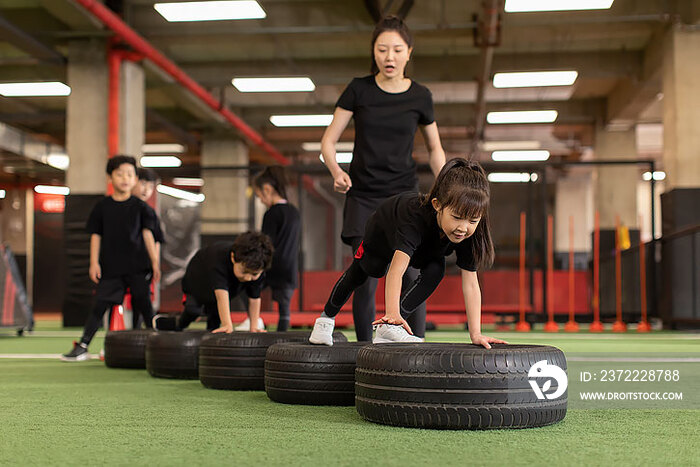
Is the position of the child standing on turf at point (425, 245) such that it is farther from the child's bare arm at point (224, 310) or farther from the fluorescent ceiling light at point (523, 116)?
the fluorescent ceiling light at point (523, 116)

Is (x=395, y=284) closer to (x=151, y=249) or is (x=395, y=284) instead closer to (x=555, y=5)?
(x=151, y=249)

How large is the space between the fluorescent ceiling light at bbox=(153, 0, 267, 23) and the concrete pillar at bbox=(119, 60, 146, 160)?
886mm

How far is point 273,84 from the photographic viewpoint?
41.8 feet

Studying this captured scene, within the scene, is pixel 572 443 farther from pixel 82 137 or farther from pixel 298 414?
pixel 82 137

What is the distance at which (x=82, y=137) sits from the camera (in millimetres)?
10117

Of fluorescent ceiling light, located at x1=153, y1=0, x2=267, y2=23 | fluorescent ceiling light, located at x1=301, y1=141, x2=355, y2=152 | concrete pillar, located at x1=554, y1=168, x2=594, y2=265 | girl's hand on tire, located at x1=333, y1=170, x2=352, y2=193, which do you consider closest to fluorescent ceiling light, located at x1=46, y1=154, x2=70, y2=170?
fluorescent ceiling light, located at x1=301, y1=141, x2=355, y2=152

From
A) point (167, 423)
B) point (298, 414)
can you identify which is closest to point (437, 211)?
point (298, 414)

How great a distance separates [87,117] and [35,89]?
2.97 meters

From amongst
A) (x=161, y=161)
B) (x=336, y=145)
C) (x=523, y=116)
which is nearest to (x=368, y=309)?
(x=523, y=116)

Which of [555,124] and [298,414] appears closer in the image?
[298,414]

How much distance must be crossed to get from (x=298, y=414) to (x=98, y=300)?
2.60 m

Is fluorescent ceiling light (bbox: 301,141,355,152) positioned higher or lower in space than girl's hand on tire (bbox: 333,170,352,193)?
higher

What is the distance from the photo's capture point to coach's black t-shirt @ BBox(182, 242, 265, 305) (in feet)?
12.8

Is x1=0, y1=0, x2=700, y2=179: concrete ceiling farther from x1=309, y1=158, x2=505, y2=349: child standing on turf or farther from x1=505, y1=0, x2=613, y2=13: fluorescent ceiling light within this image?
x1=309, y1=158, x2=505, y2=349: child standing on turf
